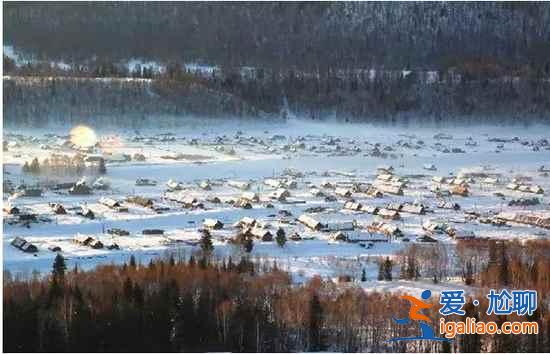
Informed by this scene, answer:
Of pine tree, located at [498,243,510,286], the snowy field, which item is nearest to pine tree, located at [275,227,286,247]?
the snowy field

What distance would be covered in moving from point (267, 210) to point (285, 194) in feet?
5.57

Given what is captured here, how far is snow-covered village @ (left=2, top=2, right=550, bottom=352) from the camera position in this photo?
31.3 feet

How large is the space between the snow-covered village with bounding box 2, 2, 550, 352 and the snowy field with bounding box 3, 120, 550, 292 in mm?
87

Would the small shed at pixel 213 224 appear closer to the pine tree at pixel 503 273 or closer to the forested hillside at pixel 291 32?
the pine tree at pixel 503 273

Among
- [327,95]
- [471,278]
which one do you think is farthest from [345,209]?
[327,95]

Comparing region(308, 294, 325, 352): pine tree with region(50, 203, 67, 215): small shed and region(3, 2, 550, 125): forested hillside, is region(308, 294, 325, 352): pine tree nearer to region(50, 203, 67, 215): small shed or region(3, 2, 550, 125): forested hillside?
region(50, 203, 67, 215): small shed

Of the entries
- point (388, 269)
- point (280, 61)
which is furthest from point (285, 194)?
point (280, 61)

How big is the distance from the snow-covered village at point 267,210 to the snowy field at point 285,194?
9 centimetres

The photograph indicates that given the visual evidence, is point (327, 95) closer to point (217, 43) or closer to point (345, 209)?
point (217, 43)

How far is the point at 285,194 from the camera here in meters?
19.8

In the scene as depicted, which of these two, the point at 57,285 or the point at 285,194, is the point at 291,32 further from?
the point at 57,285

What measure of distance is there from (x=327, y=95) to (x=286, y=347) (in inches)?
1408

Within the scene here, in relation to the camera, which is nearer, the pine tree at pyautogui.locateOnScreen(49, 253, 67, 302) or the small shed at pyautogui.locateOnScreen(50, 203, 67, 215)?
the pine tree at pyautogui.locateOnScreen(49, 253, 67, 302)

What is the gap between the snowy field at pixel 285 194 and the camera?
14375 mm
